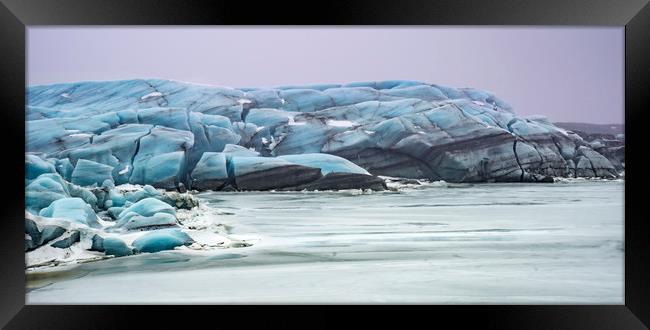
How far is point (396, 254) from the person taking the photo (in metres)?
3.49

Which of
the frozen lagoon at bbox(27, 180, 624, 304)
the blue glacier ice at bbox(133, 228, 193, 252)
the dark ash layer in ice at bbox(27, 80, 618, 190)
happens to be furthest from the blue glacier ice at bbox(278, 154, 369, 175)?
the blue glacier ice at bbox(133, 228, 193, 252)

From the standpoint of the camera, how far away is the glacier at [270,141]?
362cm

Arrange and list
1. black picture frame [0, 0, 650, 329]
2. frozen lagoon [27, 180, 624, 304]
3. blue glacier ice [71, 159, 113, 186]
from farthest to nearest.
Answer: blue glacier ice [71, 159, 113, 186]
frozen lagoon [27, 180, 624, 304]
black picture frame [0, 0, 650, 329]

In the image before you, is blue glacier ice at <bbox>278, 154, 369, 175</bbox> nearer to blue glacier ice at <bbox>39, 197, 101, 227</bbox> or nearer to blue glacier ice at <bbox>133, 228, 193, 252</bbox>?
blue glacier ice at <bbox>133, 228, 193, 252</bbox>

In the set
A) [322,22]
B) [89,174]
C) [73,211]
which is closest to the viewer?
[322,22]

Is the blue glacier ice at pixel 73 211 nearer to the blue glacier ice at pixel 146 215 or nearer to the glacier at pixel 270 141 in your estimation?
the glacier at pixel 270 141

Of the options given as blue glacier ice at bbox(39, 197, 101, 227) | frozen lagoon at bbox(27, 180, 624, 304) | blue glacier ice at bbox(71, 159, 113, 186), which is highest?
blue glacier ice at bbox(71, 159, 113, 186)

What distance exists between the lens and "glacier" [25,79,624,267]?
11.9 ft

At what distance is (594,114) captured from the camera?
3.66 m

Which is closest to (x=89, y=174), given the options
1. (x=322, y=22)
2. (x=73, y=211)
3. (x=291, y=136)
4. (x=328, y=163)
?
(x=73, y=211)

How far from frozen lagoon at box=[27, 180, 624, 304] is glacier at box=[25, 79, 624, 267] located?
138 millimetres

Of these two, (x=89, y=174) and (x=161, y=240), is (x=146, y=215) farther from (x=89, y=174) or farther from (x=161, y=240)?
(x=89, y=174)

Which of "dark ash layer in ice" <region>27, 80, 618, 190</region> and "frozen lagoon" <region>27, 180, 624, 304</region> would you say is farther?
"dark ash layer in ice" <region>27, 80, 618, 190</region>

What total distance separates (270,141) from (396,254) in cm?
118
